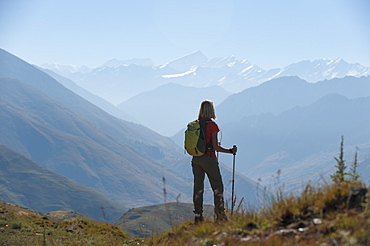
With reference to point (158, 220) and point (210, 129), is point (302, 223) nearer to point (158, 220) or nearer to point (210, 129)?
point (210, 129)

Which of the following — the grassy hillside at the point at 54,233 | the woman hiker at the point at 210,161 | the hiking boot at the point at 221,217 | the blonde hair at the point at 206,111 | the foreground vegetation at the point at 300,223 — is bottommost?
the grassy hillside at the point at 54,233

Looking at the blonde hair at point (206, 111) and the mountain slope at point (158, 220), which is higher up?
the blonde hair at point (206, 111)

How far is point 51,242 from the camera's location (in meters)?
10.5

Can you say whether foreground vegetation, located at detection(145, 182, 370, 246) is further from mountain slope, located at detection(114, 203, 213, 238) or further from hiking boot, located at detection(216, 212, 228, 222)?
mountain slope, located at detection(114, 203, 213, 238)

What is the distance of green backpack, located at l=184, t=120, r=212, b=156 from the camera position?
8.54 metres

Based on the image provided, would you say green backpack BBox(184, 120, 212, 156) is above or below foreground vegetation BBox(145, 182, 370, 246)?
above

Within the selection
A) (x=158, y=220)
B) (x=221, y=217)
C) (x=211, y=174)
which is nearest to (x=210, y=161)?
(x=211, y=174)

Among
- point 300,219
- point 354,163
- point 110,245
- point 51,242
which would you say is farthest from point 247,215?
point 51,242

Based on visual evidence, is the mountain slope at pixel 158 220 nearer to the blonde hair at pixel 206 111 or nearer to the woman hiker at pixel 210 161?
the woman hiker at pixel 210 161

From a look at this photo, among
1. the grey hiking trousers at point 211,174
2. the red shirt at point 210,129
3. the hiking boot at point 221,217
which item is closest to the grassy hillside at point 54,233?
the grey hiking trousers at point 211,174

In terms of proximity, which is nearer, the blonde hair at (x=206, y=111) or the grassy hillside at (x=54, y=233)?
the blonde hair at (x=206, y=111)

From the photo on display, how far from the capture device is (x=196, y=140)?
853 centimetres

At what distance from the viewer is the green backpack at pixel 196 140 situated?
854 centimetres

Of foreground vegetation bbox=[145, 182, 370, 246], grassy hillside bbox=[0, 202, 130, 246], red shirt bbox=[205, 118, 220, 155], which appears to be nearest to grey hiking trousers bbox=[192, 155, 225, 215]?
red shirt bbox=[205, 118, 220, 155]
